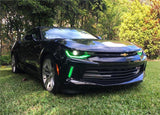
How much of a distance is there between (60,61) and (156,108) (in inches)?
59.9

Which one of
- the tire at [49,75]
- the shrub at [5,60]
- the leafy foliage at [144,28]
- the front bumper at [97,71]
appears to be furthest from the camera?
the leafy foliage at [144,28]

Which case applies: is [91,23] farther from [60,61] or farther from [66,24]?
[60,61]

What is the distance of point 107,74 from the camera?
7.89 ft

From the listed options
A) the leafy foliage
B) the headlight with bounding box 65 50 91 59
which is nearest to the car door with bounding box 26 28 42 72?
the headlight with bounding box 65 50 91 59

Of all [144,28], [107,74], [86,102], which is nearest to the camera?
[86,102]

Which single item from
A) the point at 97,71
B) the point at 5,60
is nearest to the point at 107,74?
the point at 97,71

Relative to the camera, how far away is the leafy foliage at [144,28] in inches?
336

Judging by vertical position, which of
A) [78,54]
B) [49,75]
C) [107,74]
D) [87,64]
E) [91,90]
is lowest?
[91,90]

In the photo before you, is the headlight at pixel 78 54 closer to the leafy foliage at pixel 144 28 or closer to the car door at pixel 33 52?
the car door at pixel 33 52

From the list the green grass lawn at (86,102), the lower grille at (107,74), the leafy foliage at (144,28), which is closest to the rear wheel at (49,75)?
the green grass lawn at (86,102)

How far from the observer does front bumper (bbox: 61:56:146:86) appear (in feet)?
7.54

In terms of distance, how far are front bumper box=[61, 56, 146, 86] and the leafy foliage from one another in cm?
682

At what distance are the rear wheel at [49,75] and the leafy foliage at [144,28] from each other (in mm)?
7144

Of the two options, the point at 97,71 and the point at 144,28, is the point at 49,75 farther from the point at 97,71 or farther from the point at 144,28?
the point at 144,28
